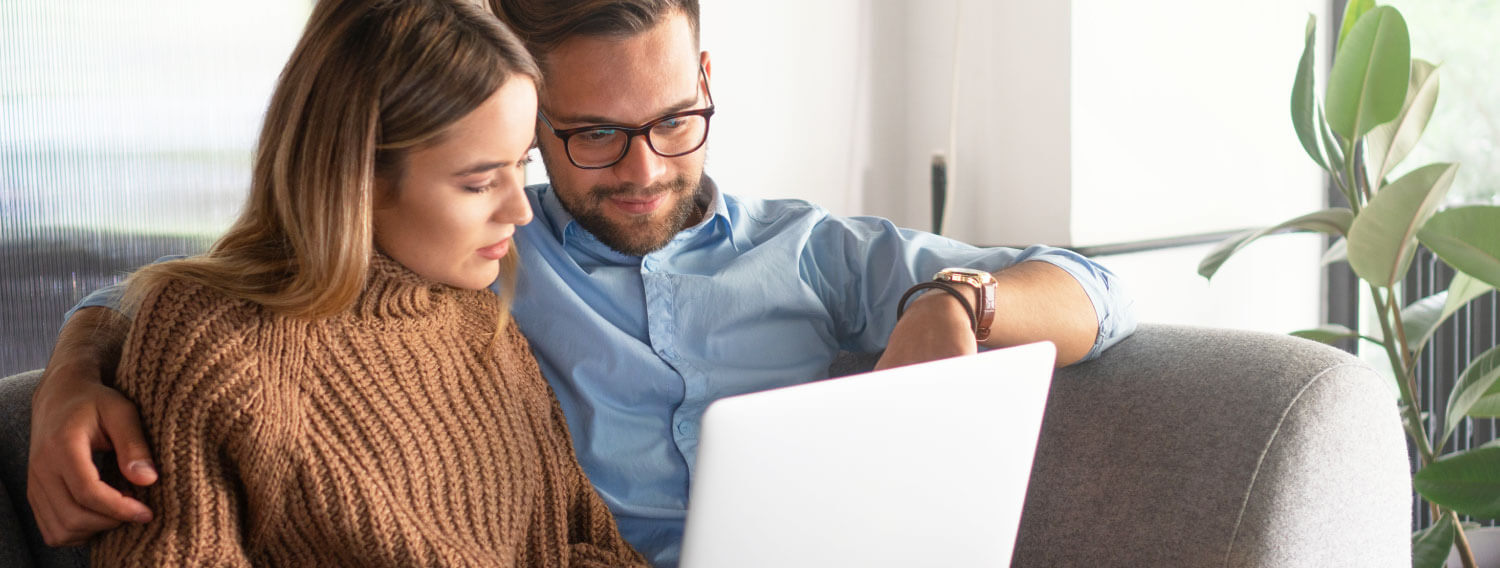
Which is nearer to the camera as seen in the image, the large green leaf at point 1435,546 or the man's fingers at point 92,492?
the man's fingers at point 92,492

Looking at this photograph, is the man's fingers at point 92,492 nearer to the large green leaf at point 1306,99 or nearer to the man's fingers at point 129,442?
the man's fingers at point 129,442

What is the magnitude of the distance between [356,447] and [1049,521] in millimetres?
708

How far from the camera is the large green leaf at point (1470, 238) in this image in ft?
5.31

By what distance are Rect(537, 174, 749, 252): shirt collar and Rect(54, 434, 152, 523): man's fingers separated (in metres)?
0.58

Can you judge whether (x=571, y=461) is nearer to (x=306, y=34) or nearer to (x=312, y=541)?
(x=312, y=541)

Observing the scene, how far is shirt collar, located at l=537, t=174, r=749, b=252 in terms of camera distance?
131 centimetres

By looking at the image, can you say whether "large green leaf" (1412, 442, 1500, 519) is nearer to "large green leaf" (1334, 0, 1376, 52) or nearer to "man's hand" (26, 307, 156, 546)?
"large green leaf" (1334, 0, 1376, 52)

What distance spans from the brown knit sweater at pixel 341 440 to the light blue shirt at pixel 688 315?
0.51ft

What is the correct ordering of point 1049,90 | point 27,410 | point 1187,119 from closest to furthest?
point 27,410 → point 1049,90 → point 1187,119

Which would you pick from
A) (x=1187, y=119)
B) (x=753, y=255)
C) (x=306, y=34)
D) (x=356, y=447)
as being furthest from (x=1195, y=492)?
(x=1187, y=119)

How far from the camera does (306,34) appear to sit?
95 cm

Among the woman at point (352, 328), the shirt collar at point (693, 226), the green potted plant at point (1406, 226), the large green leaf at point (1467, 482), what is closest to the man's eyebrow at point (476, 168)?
the woman at point (352, 328)

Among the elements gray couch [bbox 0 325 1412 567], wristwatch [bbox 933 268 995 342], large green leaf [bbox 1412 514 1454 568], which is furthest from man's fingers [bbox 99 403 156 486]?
large green leaf [bbox 1412 514 1454 568]

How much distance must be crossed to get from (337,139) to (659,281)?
0.46m
